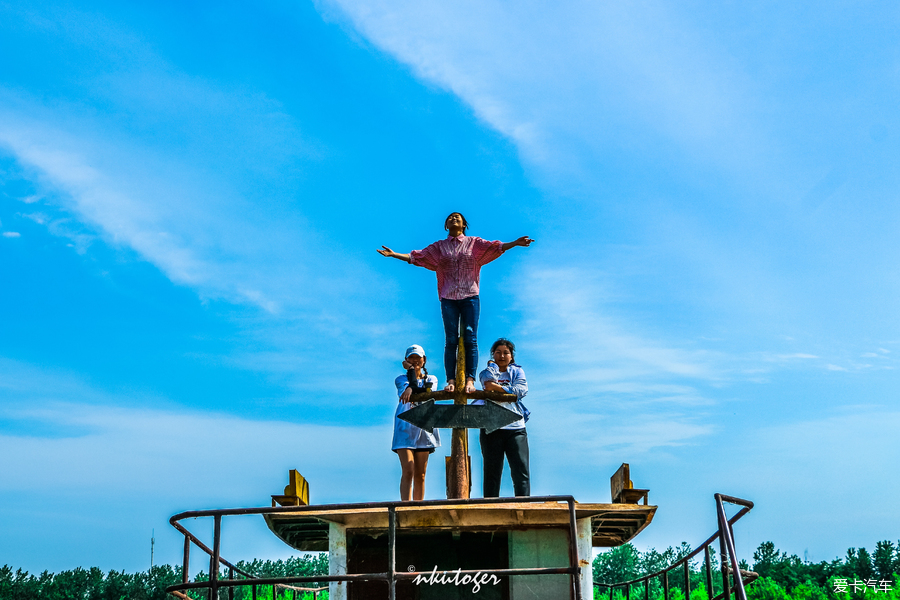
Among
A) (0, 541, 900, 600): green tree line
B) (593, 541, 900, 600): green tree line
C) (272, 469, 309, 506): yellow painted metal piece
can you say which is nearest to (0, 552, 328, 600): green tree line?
(0, 541, 900, 600): green tree line

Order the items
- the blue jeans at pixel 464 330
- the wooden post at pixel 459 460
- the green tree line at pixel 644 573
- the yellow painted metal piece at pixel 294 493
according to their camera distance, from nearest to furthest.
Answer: the yellow painted metal piece at pixel 294 493, the wooden post at pixel 459 460, the blue jeans at pixel 464 330, the green tree line at pixel 644 573

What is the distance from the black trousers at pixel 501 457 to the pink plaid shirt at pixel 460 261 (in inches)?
67.5

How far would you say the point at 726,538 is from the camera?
651 cm

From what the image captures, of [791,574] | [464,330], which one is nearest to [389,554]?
[464,330]

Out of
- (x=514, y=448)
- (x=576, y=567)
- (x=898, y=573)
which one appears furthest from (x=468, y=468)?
(x=898, y=573)

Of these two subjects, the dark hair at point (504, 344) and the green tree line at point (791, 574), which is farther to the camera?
the green tree line at point (791, 574)

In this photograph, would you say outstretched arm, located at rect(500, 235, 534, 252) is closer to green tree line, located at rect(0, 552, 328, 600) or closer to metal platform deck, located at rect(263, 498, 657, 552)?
metal platform deck, located at rect(263, 498, 657, 552)

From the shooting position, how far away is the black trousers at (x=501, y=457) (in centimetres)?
826

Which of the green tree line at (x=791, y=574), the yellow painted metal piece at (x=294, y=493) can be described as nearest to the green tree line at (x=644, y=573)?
the green tree line at (x=791, y=574)

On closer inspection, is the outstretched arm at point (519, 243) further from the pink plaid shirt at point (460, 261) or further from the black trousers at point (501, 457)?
the black trousers at point (501, 457)

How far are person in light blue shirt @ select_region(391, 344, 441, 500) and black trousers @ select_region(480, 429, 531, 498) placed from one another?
0.66m

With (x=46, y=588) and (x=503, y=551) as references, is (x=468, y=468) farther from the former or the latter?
(x=46, y=588)

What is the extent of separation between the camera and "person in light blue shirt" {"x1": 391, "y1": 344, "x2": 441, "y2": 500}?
28.0 ft

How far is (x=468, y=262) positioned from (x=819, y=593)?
24.2 meters
